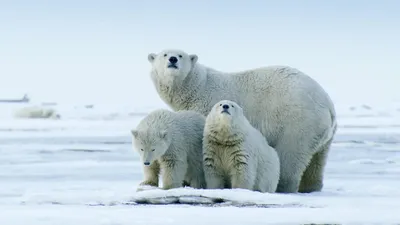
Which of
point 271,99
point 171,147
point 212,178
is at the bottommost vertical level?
point 212,178

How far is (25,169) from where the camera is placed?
10516 mm

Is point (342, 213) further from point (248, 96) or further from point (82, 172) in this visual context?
point (82, 172)

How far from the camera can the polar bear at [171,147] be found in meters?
7.14

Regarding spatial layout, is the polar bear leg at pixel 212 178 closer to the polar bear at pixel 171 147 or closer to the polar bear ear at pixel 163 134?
the polar bear at pixel 171 147

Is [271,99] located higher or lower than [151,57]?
lower

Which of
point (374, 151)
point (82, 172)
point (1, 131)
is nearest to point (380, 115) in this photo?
point (1, 131)

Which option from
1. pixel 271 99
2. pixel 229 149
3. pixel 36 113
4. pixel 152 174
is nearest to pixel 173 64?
pixel 271 99

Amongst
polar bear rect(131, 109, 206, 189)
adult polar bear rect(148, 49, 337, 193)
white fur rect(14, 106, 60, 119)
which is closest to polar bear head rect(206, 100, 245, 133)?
polar bear rect(131, 109, 206, 189)

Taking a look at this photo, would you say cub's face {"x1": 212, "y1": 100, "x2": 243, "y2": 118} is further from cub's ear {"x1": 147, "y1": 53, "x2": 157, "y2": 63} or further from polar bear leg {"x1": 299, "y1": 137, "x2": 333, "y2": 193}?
polar bear leg {"x1": 299, "y1": 137, "x2": 333, "y2": 193}

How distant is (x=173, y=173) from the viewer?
718 centimetres

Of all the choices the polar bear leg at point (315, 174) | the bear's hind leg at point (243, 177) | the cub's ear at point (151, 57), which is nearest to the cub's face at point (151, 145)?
the bear's hind leg at point (243, 177)

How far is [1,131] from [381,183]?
14095mm

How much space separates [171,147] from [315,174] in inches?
78.5

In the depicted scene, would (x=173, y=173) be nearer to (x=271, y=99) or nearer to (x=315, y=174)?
(x=271, y=99)
